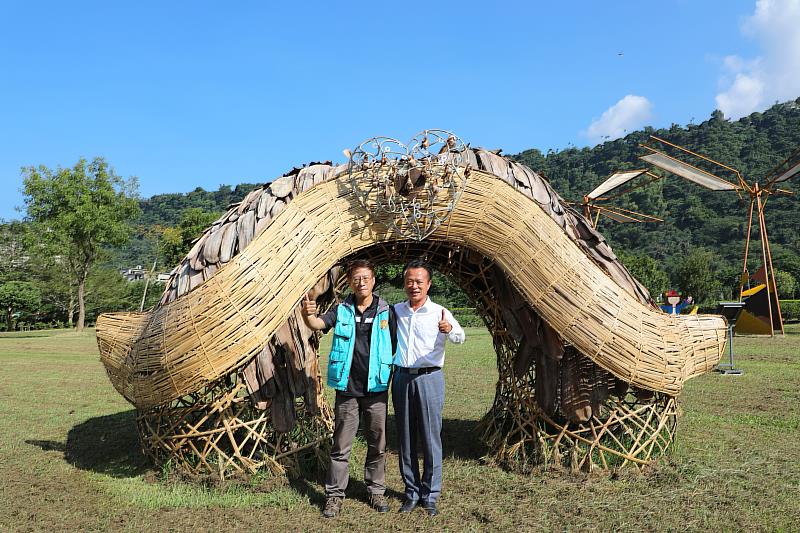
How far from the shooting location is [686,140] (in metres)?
70.2

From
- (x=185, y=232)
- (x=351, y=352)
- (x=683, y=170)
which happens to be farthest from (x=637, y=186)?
(x=185, y=232)

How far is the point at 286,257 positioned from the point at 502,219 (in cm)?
174

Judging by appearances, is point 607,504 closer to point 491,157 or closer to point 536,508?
point 536,508

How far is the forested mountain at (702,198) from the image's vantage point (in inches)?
1759

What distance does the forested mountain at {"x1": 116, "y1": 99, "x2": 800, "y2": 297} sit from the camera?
147 feet

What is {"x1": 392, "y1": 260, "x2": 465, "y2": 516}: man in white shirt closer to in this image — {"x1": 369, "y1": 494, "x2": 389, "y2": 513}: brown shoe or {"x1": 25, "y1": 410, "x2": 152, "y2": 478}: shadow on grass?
{"x1": 369, "y1": 494, "x2": 389, "y2": 513}: brown shoe

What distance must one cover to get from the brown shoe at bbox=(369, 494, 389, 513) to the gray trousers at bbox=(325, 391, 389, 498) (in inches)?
1.5

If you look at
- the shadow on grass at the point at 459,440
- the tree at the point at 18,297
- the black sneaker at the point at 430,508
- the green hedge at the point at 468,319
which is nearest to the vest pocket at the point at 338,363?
the black sneaker at the point at 430,508

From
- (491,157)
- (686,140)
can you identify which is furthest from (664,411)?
(686,140)

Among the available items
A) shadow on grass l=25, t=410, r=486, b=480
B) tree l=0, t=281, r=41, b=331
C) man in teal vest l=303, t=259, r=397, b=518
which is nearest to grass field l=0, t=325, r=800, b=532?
shadow on grass l=25, t=410, r=486, b=480

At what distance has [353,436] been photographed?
179 inches

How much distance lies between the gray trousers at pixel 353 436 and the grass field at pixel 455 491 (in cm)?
20

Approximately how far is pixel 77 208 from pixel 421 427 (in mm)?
27040

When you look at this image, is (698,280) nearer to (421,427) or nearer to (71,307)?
(421,427)
